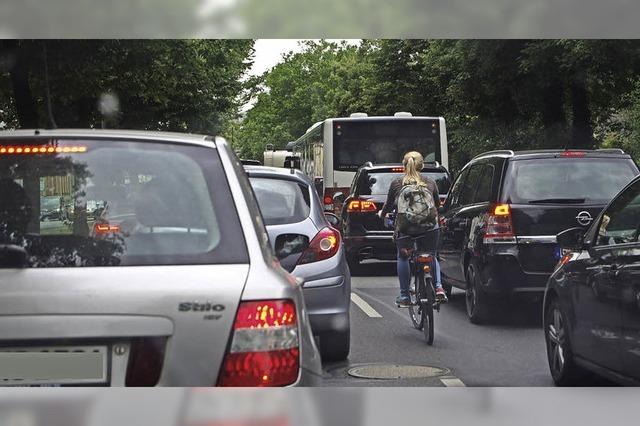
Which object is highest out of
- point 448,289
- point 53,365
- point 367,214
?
point 367,214

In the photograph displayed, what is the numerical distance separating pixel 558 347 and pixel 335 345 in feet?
4.52

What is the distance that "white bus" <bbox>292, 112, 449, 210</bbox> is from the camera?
25.0 feet

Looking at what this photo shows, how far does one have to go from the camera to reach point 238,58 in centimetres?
704

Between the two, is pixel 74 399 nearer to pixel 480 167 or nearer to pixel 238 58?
pixel 238 58

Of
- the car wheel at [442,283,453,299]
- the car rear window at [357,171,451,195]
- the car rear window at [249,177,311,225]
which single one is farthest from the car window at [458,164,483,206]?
the car rear window at [249,177,311,225]

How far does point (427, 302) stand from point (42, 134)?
5.08m

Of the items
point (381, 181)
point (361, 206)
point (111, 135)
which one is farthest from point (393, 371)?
point (111, 135)

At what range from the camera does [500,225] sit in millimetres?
7887

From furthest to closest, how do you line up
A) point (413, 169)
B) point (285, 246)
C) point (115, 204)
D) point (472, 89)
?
1. point (413, 169)
2. point (472, 89)
3. point (285, 246)
4. point (115, 204)

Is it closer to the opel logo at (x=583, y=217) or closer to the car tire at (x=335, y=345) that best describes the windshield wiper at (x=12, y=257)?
the car tire at (x=335, y=345)

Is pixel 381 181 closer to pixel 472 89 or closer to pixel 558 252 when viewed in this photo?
pixel 472 89

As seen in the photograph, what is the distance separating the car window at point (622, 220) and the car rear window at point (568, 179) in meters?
0.68

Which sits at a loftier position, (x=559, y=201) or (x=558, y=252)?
(x=559, y=201)

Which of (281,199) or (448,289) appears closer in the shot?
(281,199)
